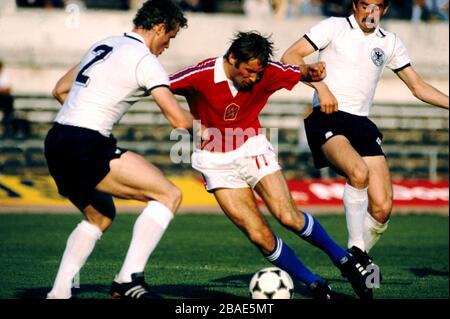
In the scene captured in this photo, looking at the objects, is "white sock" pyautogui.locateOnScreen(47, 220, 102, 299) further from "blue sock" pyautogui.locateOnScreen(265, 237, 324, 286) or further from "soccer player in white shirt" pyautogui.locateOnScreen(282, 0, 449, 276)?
"soccer player in white shirt" pyautogui.locateOnScreen(282, 0, 449, 276)

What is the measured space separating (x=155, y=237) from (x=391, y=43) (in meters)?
3.66

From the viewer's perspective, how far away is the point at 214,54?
23.2 meters

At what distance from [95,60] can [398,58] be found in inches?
144

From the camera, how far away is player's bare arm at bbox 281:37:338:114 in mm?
8516

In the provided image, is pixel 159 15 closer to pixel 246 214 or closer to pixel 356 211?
pixel 246 214

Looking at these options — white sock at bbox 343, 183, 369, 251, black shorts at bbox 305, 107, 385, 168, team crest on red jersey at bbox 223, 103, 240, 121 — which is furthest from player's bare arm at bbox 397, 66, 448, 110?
team crest on red jersey at bbox 223, 103, 240, 121

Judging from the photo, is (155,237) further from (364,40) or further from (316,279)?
(364,40)

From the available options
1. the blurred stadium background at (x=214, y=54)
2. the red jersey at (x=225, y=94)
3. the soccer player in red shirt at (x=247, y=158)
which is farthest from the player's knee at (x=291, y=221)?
the blurred stadium background at (x=214, y=54)

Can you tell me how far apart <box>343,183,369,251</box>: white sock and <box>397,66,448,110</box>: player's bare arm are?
4.45 feet

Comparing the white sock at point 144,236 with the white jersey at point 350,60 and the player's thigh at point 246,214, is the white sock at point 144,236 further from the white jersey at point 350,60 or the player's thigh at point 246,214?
the white jersey at point 350,60
